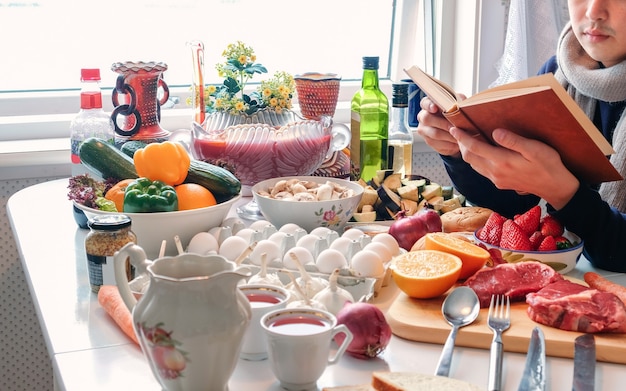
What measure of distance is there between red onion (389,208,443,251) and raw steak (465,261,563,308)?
0.23 metres

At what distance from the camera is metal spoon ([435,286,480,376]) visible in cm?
98

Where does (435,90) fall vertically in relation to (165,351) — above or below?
above

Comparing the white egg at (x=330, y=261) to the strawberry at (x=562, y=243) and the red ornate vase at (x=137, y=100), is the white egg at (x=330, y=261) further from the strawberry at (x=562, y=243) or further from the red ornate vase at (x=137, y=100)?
the red ornate vase at (x=137, y=100)

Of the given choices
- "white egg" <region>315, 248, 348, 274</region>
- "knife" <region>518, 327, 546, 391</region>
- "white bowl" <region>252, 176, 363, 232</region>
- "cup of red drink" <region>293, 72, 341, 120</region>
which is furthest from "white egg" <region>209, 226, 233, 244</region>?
"cup of red drink" <region>293, 72, 341, 120</region>

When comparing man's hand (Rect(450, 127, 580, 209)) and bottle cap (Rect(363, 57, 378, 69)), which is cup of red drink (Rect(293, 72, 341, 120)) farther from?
man's hand (Rect(450, 127, 580, 209))

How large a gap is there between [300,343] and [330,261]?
1.06 ft

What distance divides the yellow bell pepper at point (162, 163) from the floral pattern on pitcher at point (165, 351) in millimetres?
666

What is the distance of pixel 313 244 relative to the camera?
Answer: 123cm

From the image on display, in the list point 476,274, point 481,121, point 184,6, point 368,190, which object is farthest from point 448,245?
point 184,6

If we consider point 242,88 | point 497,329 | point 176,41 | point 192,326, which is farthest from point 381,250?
point 176,41

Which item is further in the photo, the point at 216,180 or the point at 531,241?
the point at 216,180

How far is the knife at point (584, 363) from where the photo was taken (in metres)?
0.85

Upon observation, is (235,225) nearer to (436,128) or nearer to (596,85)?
(436,128)

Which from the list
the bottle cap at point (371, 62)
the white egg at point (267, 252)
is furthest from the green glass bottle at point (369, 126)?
A: the white egg at point (267, 252)
